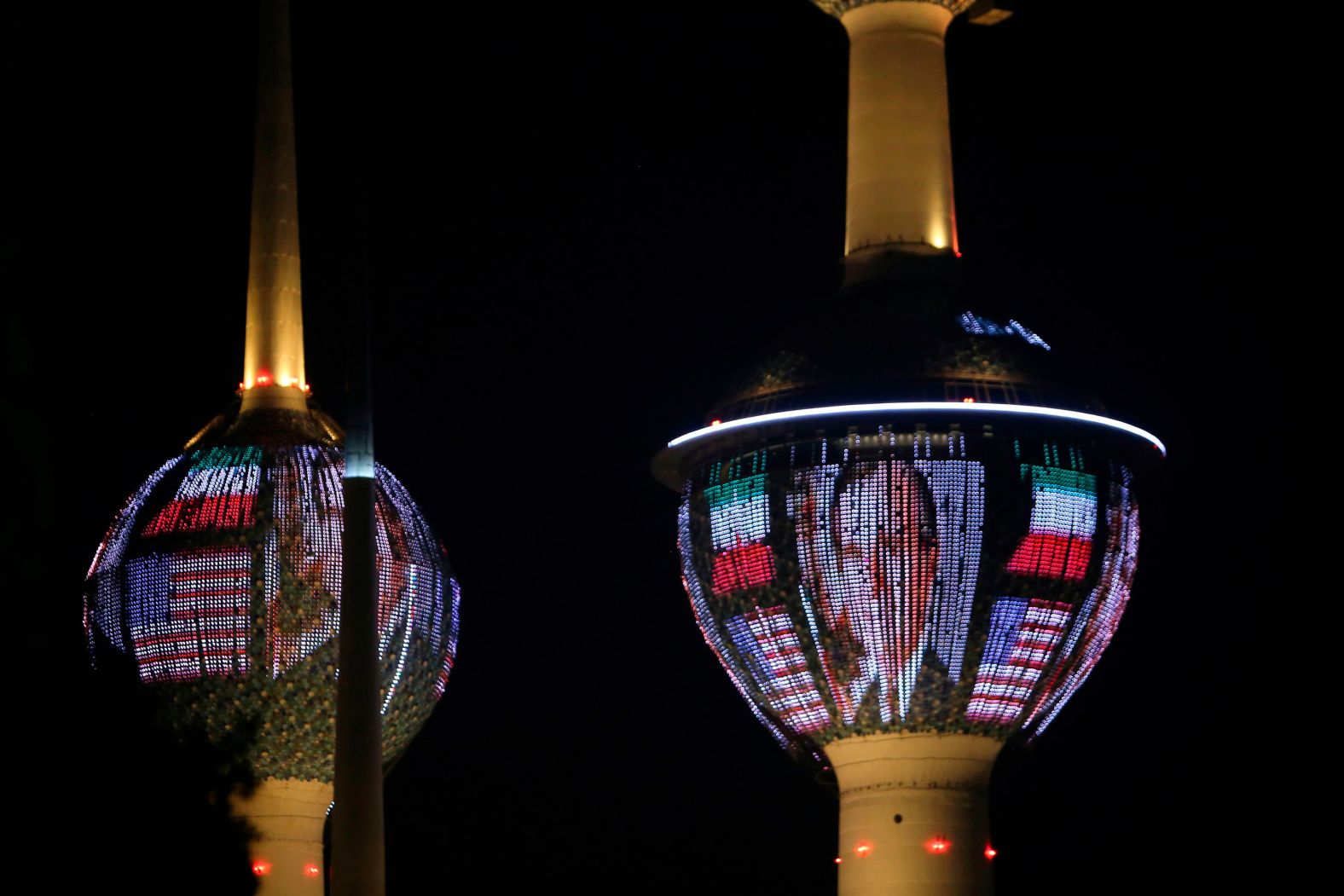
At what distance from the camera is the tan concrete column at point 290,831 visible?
86.1 meters

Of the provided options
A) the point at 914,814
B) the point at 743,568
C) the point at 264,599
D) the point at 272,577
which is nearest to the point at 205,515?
the point at 272,577

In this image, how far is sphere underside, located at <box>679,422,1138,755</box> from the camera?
255 feet

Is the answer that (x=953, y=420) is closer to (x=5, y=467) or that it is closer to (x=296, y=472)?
(x=296, y=472)

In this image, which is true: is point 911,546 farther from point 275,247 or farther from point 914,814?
point 275,247

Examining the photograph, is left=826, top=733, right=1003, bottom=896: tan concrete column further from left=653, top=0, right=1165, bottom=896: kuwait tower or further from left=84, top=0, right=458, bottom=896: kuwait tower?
left=84, top=0, right=458, bottom=896: kuwait tower

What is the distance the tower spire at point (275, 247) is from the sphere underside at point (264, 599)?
2.00 meters

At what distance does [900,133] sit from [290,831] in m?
22.3

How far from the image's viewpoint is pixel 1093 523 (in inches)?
3105

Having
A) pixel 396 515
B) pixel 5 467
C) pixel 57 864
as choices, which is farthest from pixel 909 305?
pixel 5 467

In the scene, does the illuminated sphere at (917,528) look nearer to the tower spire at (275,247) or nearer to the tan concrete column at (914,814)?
the tan concrete column at (914,814)

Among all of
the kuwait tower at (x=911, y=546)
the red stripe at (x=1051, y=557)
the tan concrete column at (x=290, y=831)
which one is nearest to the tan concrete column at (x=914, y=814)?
the kuwait tower at (x=911, y=546)

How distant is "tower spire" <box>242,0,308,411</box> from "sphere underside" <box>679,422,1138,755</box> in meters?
14.5

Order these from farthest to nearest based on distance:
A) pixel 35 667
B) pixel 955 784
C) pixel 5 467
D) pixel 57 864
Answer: pixel 955 784, pixel 57 864, pixel 35 667, pixel 5 467

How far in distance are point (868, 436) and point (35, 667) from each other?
46193 millimetres
